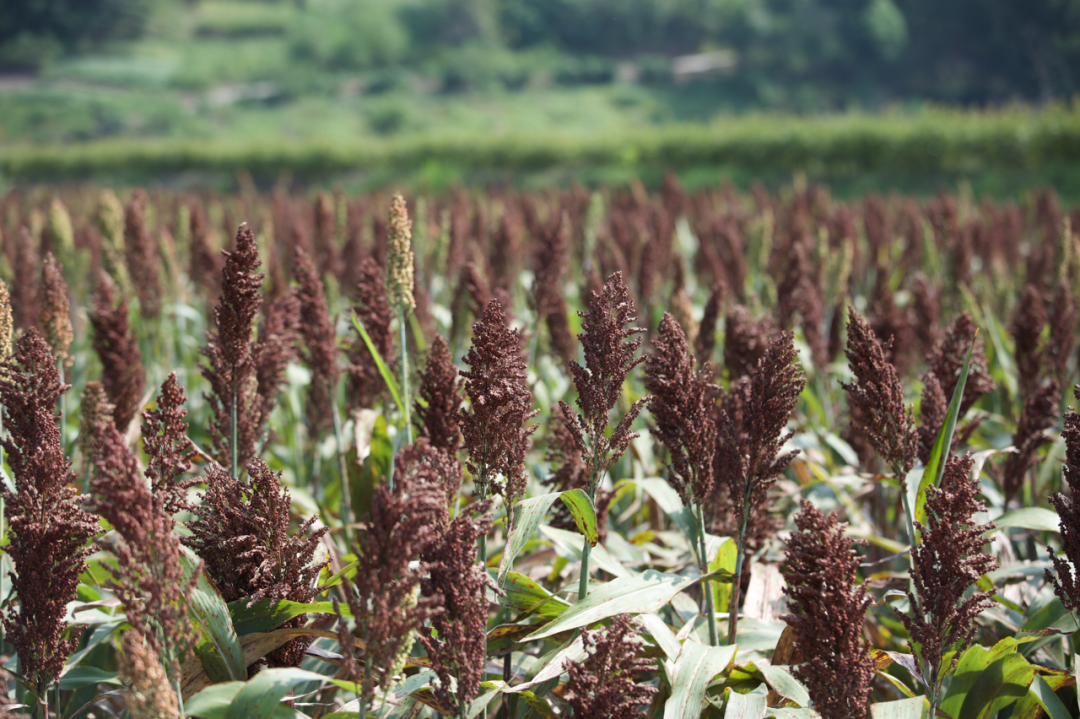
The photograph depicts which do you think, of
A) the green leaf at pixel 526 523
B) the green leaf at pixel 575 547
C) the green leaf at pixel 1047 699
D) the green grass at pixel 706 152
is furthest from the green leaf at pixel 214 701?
the green grass at pixel 706 152

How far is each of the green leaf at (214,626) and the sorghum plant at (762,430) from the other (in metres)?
1.07

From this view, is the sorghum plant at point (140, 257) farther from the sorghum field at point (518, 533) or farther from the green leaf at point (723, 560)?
the green leaf at point (723, 560)

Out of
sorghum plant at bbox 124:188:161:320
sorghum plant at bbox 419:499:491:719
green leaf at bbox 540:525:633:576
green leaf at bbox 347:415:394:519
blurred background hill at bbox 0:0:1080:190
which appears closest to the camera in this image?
sorghum plant at bbox 419:499:491:719

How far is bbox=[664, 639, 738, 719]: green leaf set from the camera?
1.67 meters

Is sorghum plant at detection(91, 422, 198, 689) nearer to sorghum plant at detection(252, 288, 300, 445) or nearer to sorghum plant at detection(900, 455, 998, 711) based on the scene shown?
sorghum plant at detection(252, 288, 300, 445)

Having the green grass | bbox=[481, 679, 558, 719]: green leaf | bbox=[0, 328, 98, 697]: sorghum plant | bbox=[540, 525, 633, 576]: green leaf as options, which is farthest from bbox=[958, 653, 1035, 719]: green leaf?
the green grass

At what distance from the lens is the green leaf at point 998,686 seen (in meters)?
1.81

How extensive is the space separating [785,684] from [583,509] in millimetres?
621

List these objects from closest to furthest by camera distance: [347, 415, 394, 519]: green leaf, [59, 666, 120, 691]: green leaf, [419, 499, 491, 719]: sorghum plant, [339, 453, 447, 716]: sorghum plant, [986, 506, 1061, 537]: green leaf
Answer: [339, 453, 447, 716]: sorghum plant
[419, 499, 491, 719]: sorghum plant
[59, 666, 120, 691]: green leaf
[986, 506, 1061, 537]: green leaf
[347, 415, 394, 519]: green leaf

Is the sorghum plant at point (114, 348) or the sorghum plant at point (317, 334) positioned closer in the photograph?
the sorghum plant at point (317, 334)

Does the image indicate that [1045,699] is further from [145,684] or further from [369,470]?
[369,470]

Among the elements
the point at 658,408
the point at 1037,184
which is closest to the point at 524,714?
the point at 658,408

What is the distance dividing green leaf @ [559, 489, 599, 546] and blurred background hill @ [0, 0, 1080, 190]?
139ft

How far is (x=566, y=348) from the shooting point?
3.31m
